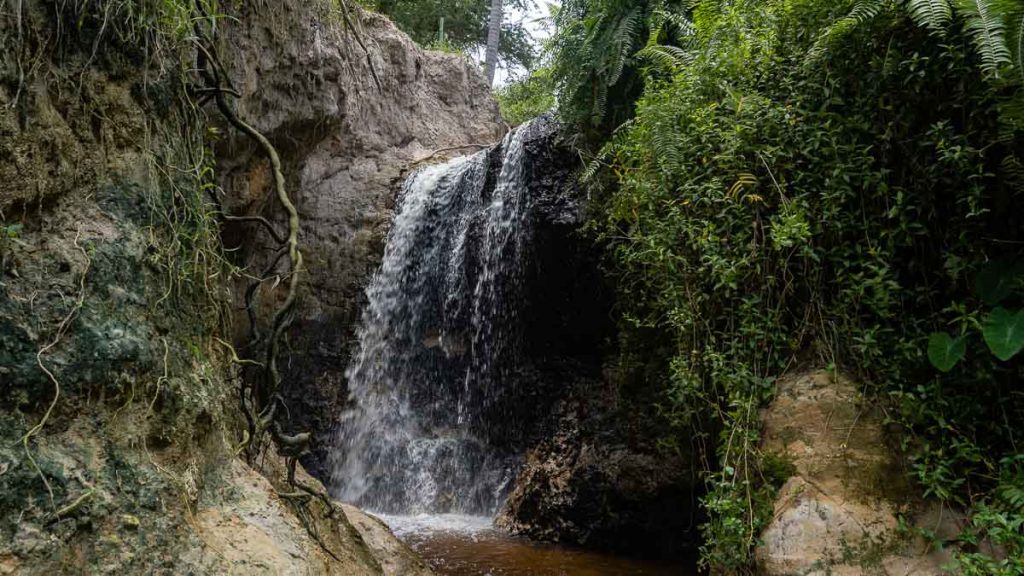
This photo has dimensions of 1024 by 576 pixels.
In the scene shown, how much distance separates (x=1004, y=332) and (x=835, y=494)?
953 mm

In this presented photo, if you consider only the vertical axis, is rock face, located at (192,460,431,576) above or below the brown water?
above

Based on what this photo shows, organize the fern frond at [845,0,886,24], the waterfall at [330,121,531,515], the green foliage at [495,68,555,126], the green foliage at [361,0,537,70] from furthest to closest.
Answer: the green foliage at [361,0,537,70] → the green foliage at [495,68,555,126] → the waterfall at [330,121,531,515] → the fern frond at [845,0,886,24]

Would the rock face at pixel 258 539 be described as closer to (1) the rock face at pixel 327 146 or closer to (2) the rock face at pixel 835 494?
(2) the rock face at pixel 835 494

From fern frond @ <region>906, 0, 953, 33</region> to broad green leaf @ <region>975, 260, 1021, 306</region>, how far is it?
1.00 meters

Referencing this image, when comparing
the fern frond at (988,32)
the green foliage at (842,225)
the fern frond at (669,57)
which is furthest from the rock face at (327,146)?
the fern frond at (988,32)

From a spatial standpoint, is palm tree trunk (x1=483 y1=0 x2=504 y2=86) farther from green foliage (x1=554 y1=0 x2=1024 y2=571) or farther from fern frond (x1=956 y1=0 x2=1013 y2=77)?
fern frond (x1=956 y1=0 x2=1013 y2=77)

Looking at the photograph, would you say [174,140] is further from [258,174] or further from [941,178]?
[258,174]

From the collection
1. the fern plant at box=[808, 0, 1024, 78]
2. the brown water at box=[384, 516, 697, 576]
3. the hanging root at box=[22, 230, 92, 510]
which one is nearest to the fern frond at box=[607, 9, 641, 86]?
the fern plant at box=[808, 0, 1024, 78]

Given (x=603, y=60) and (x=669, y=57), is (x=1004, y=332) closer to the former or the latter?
(x=669, y=57)

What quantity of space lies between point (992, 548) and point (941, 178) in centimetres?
154

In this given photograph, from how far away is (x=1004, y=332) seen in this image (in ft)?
8.30

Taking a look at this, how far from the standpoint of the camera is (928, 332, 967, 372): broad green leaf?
2.64 metres

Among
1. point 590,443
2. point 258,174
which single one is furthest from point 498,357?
point 258,174

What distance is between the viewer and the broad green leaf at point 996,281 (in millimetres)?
2594
